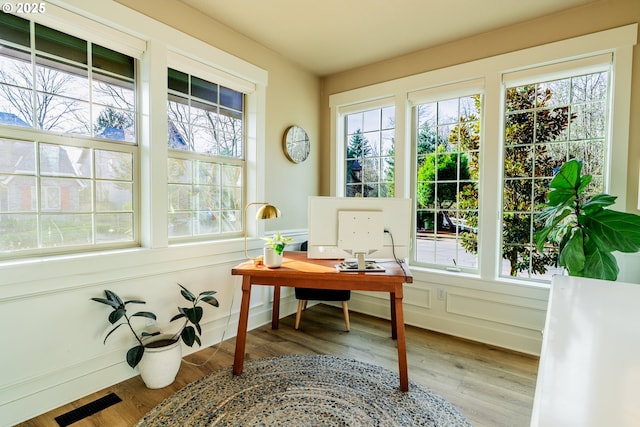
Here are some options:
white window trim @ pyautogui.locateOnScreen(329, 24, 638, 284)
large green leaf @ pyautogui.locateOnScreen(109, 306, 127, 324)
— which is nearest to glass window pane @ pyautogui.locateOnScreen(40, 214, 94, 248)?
large green leaf @ pyautogui.locateOnScreen(109, 306, 127, 324)

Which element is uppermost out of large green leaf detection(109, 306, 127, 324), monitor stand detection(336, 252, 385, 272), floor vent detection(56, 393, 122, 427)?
monitor stand detection(336, 252, 385, 272)

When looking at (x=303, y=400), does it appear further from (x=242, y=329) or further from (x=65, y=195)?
(x=65, y=195)

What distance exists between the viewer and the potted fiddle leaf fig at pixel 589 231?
6.15 feet

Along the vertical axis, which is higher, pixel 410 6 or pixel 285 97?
pixel 410 6

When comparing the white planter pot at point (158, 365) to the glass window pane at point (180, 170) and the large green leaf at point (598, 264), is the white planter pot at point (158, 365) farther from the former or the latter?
the large green leaf at point (598, 264)

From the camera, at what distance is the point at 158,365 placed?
1.96m

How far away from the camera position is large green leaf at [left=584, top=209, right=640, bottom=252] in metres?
1.83

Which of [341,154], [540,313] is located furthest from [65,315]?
[540,313]

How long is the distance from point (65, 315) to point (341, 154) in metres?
2.98

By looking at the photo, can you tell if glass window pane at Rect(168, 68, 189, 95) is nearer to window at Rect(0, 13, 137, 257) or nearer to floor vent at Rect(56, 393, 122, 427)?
window at Rect(0, 13, 137, 257)

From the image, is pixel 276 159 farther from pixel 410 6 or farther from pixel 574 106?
pixel 574 106

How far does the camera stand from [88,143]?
2.02 meters

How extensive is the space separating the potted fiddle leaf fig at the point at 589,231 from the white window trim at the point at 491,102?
1.48 feet

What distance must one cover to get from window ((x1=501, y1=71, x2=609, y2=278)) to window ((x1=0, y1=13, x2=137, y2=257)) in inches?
126
